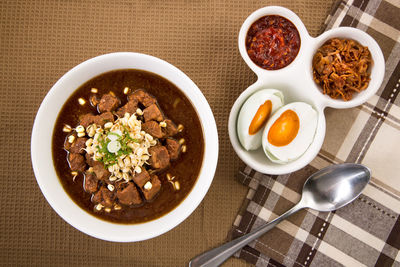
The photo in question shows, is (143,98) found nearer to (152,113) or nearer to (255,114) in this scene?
(152,113)

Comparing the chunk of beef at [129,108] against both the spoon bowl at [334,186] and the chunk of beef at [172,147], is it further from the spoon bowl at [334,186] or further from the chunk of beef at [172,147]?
the spoon bowl at [334,186]

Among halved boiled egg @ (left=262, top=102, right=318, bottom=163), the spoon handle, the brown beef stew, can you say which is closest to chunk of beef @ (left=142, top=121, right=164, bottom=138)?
the brown beef stew

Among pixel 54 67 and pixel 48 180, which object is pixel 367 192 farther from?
pixel 54 67

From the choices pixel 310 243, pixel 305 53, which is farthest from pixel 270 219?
pixel 305 53

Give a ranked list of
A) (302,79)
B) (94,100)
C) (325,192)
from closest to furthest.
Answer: (94,100) → (302,79) → (325,192)

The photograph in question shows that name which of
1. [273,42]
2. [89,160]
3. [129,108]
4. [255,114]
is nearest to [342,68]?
[273,42]

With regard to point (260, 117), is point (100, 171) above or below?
below
